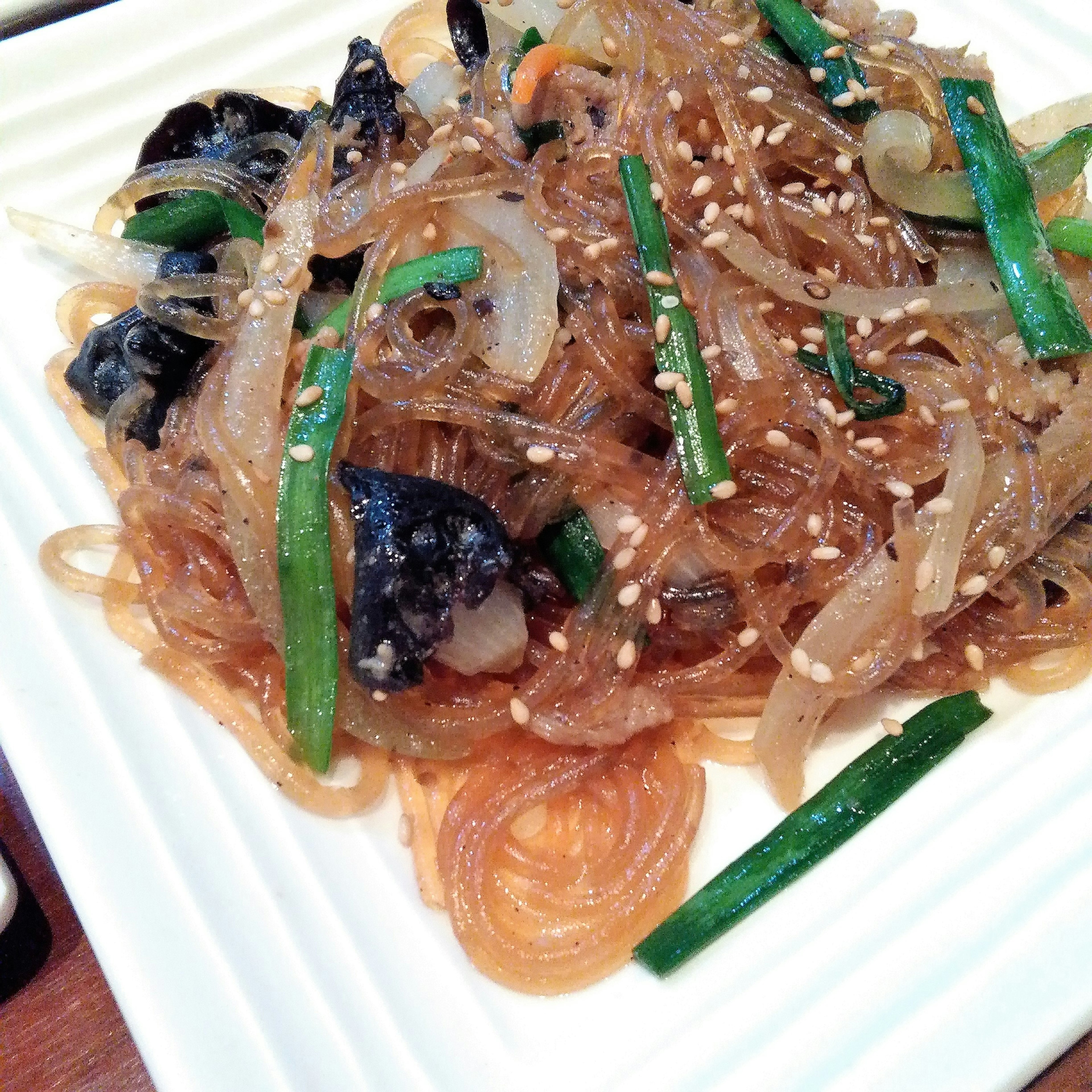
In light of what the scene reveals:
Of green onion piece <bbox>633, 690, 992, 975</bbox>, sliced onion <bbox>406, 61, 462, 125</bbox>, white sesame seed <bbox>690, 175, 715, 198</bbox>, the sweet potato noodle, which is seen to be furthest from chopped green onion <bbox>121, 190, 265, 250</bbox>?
green onion piece <bbox>633, 690, 992, 975</bbox>

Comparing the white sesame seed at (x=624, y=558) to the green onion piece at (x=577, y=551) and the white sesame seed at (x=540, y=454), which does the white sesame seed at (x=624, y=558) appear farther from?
the white sesame seed at (x=540, y=454)

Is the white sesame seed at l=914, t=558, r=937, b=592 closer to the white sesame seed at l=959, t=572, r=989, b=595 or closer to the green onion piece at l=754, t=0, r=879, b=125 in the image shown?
the white sesame seed at l=959, t=572, r=989, b=595

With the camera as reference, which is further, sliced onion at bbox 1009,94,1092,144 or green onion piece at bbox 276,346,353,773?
sliced onion at bbox 1009,94,1092,144

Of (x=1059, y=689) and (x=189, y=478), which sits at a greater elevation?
(x=1059, y=689)

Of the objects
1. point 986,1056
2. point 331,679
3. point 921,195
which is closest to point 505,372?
Result: point 331,679

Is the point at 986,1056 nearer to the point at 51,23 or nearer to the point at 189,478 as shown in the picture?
the point at 189,478

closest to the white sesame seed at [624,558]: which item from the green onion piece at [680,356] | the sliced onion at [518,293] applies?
the green onion piece at [680,356]

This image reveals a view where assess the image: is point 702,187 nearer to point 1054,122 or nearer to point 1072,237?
point 1072,237
